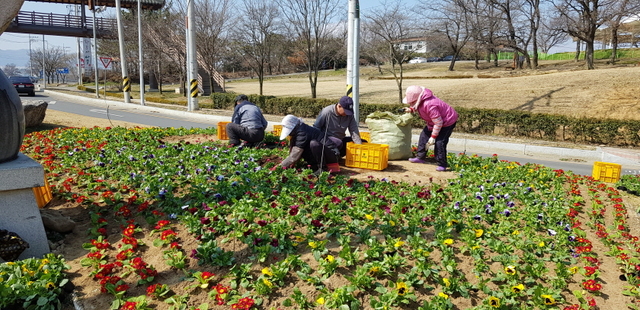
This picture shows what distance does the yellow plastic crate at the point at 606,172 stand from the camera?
293 inches

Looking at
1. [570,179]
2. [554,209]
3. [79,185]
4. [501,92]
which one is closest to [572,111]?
[501,92]

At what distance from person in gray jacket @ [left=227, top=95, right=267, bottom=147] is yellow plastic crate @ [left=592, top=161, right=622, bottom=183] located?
18.8ft

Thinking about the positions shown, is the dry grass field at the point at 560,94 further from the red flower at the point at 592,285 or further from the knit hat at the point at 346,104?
the red flower at the point at 592,285

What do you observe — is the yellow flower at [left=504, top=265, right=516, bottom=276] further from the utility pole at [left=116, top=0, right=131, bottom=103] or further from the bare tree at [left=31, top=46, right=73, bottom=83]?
the bare tree at [left=31, top=46, right=73, bottom=83]

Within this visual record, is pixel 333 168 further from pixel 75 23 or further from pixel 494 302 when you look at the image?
pixel 75 23

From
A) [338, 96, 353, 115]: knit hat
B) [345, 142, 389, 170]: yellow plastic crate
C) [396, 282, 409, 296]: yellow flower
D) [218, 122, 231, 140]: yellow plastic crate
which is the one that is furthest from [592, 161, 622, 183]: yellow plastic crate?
[218, 122, 231, 140]: yellow plastic crate

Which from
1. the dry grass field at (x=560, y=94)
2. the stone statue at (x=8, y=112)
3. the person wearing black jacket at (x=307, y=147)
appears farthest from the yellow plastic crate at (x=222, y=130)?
the dry grass field at (x=560, y=94)

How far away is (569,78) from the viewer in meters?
21.7

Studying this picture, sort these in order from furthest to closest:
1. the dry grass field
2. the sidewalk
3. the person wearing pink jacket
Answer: the dry grass field → the sidewalk → the person wearing pink jacket

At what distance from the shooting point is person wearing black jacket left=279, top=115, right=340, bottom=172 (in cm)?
577

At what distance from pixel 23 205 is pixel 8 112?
0.84 metres

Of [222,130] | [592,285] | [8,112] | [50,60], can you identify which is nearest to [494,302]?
[592,285]

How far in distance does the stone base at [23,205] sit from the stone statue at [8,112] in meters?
0.14

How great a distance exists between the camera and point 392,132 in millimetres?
7246
